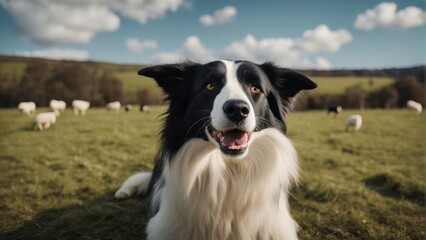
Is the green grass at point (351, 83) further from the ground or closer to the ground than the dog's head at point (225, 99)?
closer to the ground

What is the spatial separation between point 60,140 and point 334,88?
27.6 m

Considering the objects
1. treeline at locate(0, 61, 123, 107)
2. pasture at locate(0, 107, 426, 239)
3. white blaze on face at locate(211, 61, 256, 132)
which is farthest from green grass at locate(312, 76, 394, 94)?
white blaze on face at locate(211, 61, 256, 132)

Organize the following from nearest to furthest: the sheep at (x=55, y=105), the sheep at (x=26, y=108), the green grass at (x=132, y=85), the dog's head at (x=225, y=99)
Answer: the dog's head at (x=225, y=99)
the sheep at (x=26, y=108)
the sheep at (x=55, y=105)
the green grass at (x=132, y=85)

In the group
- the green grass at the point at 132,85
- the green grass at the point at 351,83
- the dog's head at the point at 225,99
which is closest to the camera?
the dog's head at the point at 225,99

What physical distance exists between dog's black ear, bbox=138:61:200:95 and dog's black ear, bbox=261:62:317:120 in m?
0.89

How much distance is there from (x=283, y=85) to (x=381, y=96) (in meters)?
35.7

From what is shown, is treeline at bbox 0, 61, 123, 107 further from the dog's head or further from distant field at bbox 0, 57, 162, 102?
the dog's head

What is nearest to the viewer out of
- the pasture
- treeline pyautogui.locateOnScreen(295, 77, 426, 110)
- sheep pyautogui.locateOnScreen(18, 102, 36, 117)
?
the pasture

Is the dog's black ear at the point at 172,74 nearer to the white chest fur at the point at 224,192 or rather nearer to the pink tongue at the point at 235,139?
the white chest fur at the point at 224,192

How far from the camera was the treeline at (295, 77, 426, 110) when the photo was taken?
31264mm

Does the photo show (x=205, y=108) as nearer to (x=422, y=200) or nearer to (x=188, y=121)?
(x=188, y=121)

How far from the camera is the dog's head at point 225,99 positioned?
125 inches

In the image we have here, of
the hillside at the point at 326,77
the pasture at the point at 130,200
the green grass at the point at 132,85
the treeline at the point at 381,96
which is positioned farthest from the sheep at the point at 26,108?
the treeline at the point at 381,96

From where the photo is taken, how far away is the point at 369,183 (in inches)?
286
